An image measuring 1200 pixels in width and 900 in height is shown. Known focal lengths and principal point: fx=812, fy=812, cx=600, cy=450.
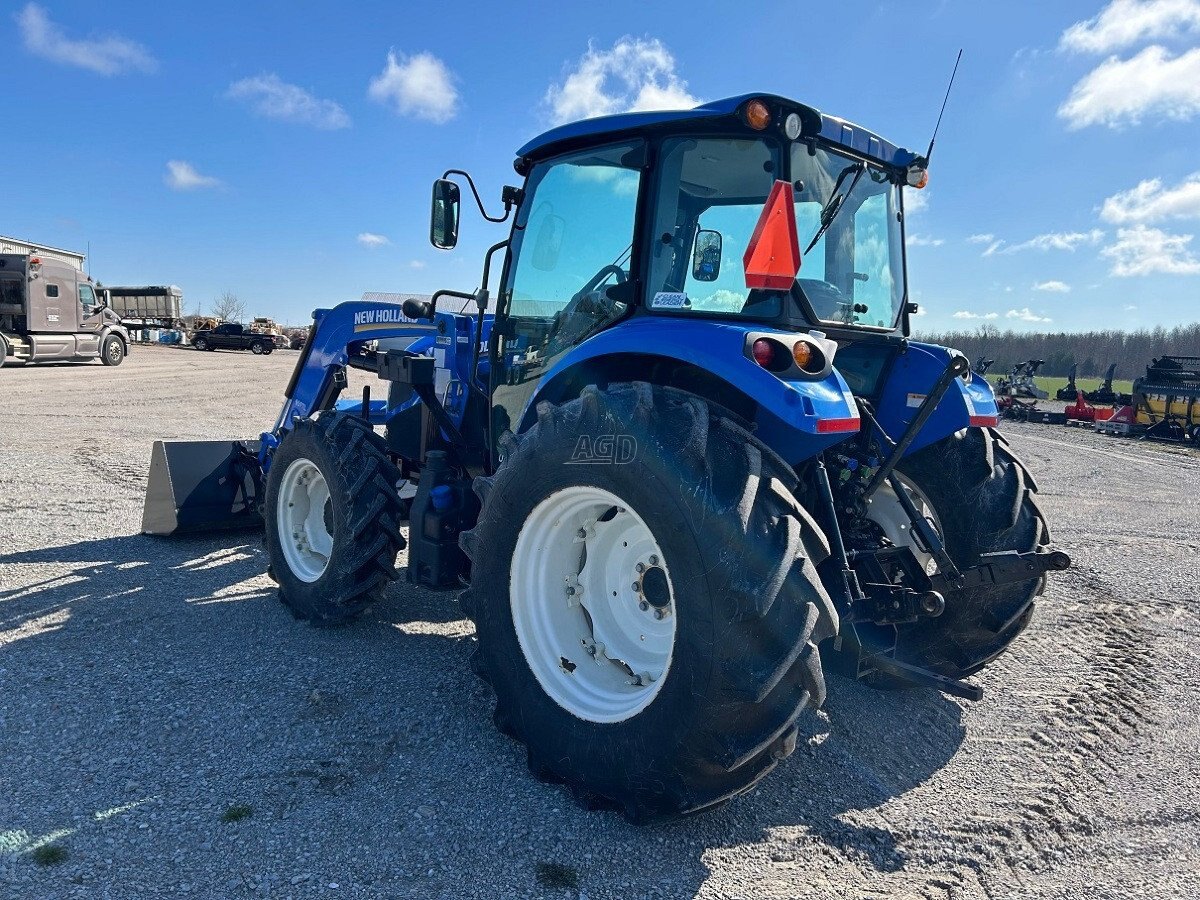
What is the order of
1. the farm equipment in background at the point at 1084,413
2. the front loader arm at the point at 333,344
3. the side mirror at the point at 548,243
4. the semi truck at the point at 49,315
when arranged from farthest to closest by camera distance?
the semi truck at the point at 49,315
the farm equipment in background at the point at 1084,413
the front loader arm at the point at 333,344
the side mirror at the point at 548,243

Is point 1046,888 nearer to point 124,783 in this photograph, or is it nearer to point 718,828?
point 718,828

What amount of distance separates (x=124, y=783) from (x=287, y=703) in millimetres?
738

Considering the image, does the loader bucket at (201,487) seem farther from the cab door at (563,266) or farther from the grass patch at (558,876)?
the grass patch at (558,876)

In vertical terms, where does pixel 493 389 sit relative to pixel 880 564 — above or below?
above

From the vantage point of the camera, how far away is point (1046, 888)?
2.51 metres

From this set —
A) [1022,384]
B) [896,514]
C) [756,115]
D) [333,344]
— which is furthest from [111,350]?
[1022,384]

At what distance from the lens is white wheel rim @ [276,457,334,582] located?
471 centimetres

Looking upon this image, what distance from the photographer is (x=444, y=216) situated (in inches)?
163

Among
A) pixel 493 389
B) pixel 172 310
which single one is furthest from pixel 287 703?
pixel 172 310

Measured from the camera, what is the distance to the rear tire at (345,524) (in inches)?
165

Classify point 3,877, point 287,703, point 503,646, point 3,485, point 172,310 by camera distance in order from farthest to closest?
point 172,310
point 3,485
point 287,703
point 503,646
point 3,877

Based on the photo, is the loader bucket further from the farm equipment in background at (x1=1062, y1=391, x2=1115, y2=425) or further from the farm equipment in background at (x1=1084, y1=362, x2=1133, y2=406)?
the farm equipment in background at (x1=1084, y1=362, x2=1133, y2=406)

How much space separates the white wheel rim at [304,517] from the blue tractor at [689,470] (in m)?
0.03

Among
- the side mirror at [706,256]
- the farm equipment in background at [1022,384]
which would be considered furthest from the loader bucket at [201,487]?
the farm equipment in background at [1022,384]
